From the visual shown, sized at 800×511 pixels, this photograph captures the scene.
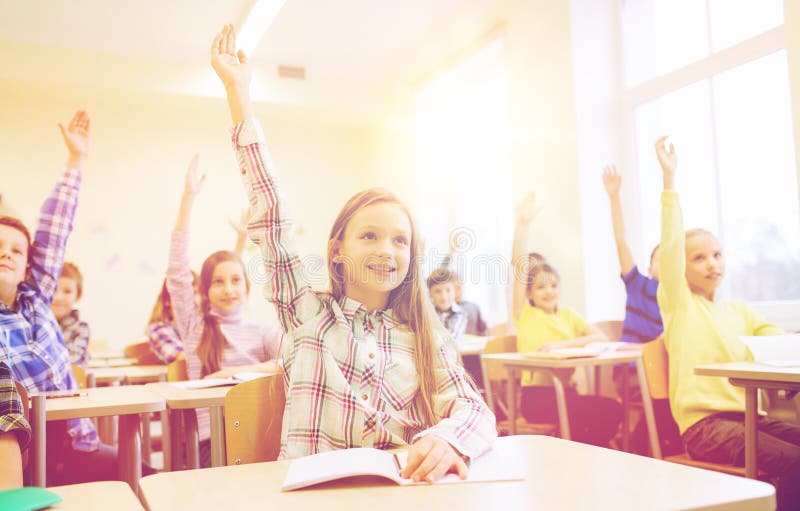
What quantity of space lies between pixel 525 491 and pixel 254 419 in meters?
0.66

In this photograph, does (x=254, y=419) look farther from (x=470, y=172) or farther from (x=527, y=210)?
(x=470, y=172)

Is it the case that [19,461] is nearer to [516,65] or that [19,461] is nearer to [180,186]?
[516,65]

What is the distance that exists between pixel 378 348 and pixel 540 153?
12.5ft

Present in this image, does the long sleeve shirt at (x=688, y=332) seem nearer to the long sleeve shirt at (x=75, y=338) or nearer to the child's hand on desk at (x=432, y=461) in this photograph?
the child's hand on desk at (x=432, y=461)

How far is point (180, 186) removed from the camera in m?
6.78

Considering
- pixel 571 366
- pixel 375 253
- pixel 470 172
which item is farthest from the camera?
pixel 470 172

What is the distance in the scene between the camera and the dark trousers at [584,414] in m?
3.14

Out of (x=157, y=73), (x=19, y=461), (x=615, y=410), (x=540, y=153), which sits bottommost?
(x=615, y=410)

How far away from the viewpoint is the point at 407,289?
1374 millimetres

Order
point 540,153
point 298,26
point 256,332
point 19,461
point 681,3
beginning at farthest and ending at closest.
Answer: point 298,26 < point 540,153 < point 681,3 < point 256,332 < point 19,461

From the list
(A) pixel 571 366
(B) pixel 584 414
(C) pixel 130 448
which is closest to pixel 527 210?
(B) pixel 584 414

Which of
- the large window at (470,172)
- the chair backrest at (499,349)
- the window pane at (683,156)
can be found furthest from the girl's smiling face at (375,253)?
the large window at (470,172)

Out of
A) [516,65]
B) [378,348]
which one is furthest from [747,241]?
[378,348]

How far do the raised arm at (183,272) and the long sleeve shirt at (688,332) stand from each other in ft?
5.91
